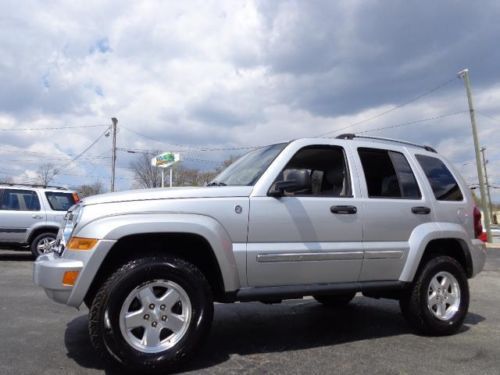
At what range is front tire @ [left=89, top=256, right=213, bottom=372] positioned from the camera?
3.59 m

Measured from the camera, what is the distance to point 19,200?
12562 millimetres

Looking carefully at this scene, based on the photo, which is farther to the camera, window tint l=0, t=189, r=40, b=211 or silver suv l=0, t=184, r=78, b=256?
window tint l=0, t=189, r=40, b=211

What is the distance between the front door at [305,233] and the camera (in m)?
4.20

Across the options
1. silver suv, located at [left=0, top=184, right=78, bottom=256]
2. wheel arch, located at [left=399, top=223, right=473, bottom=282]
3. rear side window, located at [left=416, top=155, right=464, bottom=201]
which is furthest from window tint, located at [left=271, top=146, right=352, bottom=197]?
silver suv, located at [left=0, top=184, right=78, bottom=256]

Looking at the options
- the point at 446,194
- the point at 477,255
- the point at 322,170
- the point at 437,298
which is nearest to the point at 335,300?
the point at 437,298

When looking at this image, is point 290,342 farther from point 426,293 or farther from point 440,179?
point 440,179

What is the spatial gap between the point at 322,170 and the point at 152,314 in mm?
2347

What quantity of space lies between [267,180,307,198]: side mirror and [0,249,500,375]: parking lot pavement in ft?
4.71

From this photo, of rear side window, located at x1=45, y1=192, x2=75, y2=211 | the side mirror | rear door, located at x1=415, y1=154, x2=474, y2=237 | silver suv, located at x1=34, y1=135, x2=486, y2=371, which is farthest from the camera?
Result: rear side window, located at x1=45, y1=192, x2=75, y2=211

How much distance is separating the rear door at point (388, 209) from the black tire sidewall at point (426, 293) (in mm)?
402

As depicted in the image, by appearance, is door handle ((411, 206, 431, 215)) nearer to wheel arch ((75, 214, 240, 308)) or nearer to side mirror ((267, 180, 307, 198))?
side mirror ((267, 180, 307, 198))

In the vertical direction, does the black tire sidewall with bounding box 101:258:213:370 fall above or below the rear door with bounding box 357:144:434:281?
below

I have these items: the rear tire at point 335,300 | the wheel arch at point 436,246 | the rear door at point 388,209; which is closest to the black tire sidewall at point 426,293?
the wheel arch at point 436,246

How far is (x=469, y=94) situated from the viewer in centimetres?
2539
